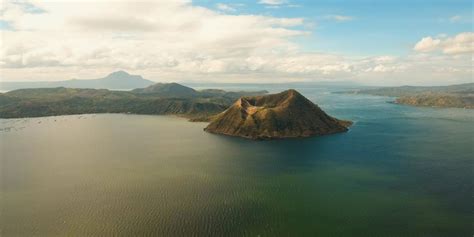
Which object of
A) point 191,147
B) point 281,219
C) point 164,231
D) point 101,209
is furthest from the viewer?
point 191,147

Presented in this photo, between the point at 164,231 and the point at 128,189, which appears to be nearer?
the point at 164,231

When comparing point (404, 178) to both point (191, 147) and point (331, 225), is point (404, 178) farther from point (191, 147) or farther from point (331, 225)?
point (191, 147)

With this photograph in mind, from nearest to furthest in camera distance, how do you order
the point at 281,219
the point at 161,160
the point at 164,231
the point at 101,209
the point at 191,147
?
the point at 164,231
the point at 281,219
the point at 101,209
the point at 161,160
the point at 191,147

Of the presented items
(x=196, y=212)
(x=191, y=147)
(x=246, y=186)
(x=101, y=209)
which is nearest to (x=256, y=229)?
(x=196, y=212)

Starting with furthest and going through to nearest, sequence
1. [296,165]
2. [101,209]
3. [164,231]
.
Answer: [296,165], [101,209], [164,231]

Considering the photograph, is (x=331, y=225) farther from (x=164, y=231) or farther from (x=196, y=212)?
(x=164, y=231)

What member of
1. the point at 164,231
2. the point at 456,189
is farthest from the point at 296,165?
the point at 164,231
